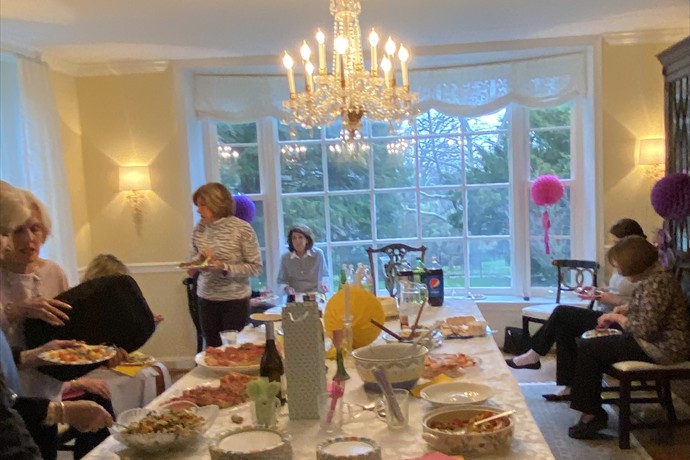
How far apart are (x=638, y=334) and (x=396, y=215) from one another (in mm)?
2537

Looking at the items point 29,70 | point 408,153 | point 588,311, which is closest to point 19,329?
point 29,70

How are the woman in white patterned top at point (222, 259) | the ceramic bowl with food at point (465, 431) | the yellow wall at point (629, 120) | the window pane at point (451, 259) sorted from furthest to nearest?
1. the window pane at point (451, 259)
2. the yellow wall at point (629, 120)
3. the woman in white patterned top at point (222, 259)
4. the ceramic bowl with food at point (465, 431)

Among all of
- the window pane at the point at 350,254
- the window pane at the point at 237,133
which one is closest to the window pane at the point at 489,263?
the window pane at the point at 350,254

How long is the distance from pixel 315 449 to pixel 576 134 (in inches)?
165

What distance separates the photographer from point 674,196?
3551 millimetres

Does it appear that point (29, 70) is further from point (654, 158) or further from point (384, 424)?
point (654, 158)

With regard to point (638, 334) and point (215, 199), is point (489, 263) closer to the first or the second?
point (638, 334)

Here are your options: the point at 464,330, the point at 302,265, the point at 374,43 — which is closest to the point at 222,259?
the point at 302,265

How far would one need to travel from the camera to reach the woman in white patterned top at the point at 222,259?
3.62 m

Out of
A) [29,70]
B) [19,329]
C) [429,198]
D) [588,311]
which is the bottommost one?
[588,311]

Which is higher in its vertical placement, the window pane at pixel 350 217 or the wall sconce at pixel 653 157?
the wall sconce at pixel 653 157

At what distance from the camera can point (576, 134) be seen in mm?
5023

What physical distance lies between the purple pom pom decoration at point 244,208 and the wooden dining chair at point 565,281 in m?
2.19

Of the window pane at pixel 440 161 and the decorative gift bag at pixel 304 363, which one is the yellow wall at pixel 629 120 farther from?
the decorative gift bag at pixel 304 363
